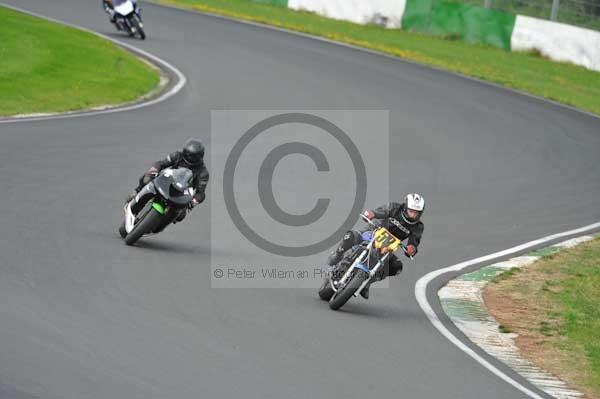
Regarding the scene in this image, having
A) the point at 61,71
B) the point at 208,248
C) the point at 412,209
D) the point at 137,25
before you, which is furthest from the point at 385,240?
the point at 137,25

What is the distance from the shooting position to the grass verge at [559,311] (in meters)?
12.2

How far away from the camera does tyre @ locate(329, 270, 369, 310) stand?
12.6m

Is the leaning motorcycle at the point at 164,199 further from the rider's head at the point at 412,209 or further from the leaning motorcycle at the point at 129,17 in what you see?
the leaning motorcycle at the point at 129,17

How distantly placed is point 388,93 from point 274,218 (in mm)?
13054

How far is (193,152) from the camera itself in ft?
47.2

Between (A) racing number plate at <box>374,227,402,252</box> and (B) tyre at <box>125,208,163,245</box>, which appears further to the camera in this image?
(B) tyre at <box>125,208,163,245</box>

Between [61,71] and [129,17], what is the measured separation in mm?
7211

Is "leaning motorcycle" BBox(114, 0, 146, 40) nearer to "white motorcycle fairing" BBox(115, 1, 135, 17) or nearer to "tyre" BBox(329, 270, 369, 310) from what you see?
"white motorcycle fairing" BBox(115, 1, 135, 17)

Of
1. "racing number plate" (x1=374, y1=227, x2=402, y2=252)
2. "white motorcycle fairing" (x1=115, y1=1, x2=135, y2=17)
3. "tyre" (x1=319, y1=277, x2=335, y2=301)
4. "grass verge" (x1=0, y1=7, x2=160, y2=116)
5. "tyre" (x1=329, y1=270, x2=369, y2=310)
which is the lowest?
"grass verge" (x1=0, y1=7, x2=160, y2=116)

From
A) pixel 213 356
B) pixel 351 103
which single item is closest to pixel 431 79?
pixel 351 103

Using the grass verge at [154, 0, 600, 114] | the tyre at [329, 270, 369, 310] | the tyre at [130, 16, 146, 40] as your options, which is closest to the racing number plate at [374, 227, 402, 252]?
the tyre at [329, 270, 369, 310]

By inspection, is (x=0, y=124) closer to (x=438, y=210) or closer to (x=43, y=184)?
(x=43, y=184)

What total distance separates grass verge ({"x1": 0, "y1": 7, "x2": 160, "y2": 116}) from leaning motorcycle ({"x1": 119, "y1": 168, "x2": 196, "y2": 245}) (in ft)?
30.4

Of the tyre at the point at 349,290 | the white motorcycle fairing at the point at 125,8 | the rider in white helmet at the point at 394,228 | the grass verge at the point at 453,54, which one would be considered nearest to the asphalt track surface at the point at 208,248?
the tyre at the point at 349,290
